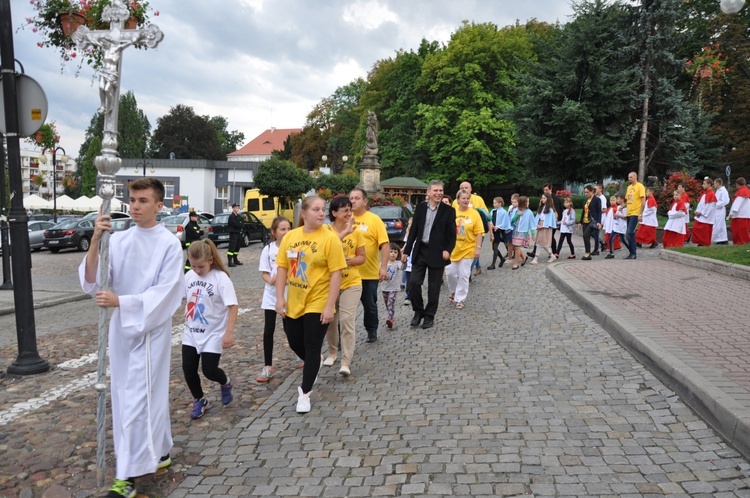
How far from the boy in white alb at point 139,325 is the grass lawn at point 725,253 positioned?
10.6m

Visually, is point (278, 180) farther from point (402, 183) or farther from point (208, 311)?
point (208, 311)

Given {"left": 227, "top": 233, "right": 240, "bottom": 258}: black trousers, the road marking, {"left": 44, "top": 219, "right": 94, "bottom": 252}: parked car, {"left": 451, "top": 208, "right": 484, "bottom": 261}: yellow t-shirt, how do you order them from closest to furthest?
the road marking < {"left": 451, "top": 208, "right": 484, "bottom": 261}: yellow t-shirt < {"left": 227, "top": 233, "right": 240, "bottom": 258}: black trousers < {"left": 44, "top": 219, "right": 94, "bottom": 252}: parked car

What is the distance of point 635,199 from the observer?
14.5m

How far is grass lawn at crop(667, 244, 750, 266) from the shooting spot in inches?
457

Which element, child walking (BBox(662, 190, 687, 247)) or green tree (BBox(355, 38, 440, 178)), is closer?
child walking (BBox(662, 190, 687, 247))

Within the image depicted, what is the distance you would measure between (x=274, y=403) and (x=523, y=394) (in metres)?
2.11

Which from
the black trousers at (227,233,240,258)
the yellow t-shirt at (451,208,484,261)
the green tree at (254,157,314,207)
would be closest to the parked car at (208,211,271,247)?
the black trousers at (227,233,240,258)

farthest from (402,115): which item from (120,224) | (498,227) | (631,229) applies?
(631,229)

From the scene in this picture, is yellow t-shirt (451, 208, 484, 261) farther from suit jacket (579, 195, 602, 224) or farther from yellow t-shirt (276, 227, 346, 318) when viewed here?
suit jacket (579, 195, 602, 224)

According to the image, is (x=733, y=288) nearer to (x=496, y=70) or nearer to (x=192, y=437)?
(x=192, y=437)

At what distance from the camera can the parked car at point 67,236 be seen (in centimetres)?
2542

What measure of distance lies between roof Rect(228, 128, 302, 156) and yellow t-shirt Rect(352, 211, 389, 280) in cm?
10733

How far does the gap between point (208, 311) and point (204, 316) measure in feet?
0.16

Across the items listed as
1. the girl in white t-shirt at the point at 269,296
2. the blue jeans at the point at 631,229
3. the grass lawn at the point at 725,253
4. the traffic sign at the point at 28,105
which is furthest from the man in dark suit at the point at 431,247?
the blue jeans at the point at 631,229
